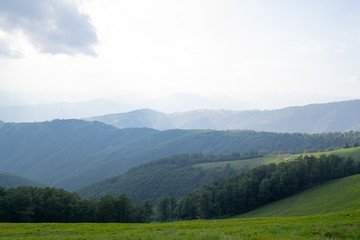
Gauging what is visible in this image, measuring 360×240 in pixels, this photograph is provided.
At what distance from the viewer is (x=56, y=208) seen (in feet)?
199

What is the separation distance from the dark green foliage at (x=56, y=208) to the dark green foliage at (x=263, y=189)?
25.5 m

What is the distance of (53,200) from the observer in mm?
60625

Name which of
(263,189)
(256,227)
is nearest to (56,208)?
(256,227)

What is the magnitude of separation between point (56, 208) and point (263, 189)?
64397 mm

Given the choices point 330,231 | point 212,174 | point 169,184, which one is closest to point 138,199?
point 169,184

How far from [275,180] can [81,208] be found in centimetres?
6364

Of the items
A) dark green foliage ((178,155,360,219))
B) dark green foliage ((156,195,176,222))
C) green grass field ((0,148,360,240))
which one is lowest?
dark green foliage ((156,195,176,222))

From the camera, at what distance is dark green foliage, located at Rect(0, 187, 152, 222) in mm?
57594

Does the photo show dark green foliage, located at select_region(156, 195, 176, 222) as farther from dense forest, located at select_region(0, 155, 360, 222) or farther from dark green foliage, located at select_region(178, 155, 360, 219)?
dark green foliage, located at select_region(178, 155, 360, 219)

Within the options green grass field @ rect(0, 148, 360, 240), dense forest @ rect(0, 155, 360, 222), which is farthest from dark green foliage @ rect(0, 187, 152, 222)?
green grass field @ rect(0, 148, 360, 240)

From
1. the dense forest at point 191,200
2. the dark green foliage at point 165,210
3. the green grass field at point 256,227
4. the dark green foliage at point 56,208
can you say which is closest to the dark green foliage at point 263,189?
the dense forest at point 191,200

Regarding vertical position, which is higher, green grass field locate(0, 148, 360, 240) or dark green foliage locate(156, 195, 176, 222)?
green grass field locate(0, 148, 360, 240)

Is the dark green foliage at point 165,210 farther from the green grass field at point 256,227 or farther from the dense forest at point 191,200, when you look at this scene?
the green grass field at point 256,227

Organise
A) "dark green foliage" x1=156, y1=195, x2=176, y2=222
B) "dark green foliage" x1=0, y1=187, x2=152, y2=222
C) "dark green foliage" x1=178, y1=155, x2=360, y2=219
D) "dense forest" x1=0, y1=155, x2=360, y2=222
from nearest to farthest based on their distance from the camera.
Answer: "dark green foliage" x1=0, y1=187, x2=152, y2=222
"dense forest" x1=0, y1=155, x2=360, y2=222
"dark green foliage" x1=178, y1=155, x2=360, y2=219
"dark green foliage" x1=156, y1=195, x2=176, y2=222
